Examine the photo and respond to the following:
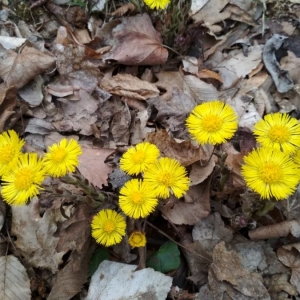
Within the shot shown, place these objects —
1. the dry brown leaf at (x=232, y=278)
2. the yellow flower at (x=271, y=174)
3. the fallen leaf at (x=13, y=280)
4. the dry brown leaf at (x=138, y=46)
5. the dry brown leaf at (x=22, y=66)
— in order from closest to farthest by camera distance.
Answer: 1. the yellow flower at (x=271, y=174)
2. the dry brown leaf at (x=232, y=278)
3. the fallen leaf at (x=13, y=280)
4. the dry brown leaf at (x=22, y=66)
5. the dry brown leaf at (x=138, y=46)

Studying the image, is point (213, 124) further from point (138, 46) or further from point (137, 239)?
point (138, 46)

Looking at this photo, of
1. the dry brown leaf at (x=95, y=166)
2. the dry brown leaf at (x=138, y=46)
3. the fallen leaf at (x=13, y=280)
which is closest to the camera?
the fallen leaf at (x=13, y=280)

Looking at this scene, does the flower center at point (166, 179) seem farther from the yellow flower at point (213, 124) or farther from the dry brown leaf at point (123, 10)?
the dry brown leaf at point (123, 10)

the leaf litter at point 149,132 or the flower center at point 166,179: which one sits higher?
the flower center at point 166,179

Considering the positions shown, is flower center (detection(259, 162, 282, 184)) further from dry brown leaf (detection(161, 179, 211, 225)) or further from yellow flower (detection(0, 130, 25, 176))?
yellow flower (detection(0, 130, 25, 176))

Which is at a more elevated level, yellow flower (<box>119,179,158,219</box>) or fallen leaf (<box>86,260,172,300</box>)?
yellow flower (<box>119,179,158,219</box>)

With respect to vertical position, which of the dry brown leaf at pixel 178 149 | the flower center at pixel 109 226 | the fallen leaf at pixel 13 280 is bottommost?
the fallen leaf at pixel 13 280

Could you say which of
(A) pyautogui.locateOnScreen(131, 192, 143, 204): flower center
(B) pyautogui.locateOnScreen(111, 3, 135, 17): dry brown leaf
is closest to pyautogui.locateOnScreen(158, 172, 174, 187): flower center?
(A) pyautogui.locateOnScreen(131, 192, 143, 204): flower center

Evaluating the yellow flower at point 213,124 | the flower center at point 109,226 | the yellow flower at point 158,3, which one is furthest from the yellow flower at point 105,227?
the yellow flower at point 158,3
